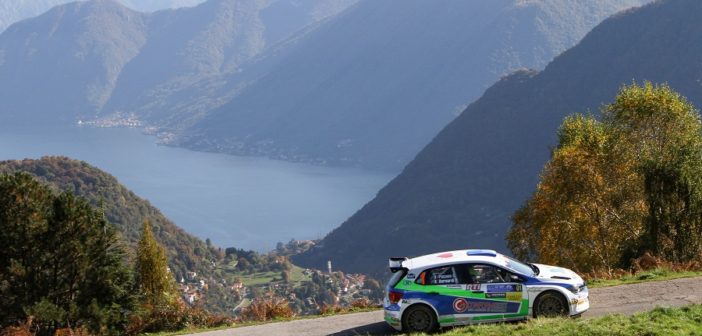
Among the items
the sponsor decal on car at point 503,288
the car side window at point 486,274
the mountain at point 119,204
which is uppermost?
the mountain at point 119,204

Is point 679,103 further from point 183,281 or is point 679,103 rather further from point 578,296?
point 183,281

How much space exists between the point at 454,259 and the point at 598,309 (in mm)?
3456

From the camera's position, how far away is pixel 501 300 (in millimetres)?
16062

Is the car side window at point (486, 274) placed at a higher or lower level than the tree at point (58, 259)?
lower

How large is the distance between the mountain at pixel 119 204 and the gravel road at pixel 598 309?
202 ft

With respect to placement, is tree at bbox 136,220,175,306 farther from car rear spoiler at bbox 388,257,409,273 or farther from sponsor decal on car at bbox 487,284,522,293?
sponsor decal on car at bbox 487,284,522,293

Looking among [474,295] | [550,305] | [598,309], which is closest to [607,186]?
[598,309]

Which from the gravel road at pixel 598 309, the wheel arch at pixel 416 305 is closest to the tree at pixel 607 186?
the gravel road at pixel 598 309

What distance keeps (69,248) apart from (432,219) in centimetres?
12319

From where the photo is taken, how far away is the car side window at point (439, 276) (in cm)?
1620

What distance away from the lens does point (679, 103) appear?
Answer: 1387 inches

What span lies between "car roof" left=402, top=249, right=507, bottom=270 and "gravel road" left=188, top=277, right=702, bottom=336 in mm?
1577

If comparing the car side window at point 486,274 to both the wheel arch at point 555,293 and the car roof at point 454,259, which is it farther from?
the wheel arch at point 555,293

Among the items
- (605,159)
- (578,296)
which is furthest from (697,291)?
(605,159)
